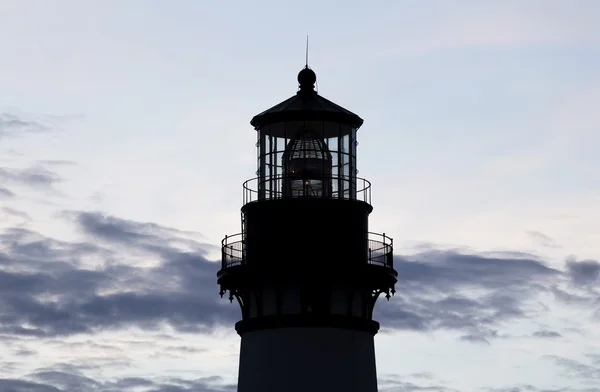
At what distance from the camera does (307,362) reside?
1905 inches

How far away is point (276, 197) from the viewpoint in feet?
164

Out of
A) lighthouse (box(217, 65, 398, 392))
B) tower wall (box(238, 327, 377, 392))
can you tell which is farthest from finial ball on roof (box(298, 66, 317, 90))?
tower wall (box(238, 327, 377, 392))

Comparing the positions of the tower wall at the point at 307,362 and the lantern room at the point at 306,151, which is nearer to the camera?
the tower wall at the point at 307,362

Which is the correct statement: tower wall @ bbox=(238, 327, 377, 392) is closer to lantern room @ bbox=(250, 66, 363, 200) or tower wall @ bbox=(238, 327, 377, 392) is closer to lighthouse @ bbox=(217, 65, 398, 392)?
lighthouse @ bbox=(217, 65, 398, 392)

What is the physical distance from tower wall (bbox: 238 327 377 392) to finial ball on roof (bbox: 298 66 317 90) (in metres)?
7.09

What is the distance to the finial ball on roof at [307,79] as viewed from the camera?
167ft

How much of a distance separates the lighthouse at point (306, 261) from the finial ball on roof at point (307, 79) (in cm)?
4

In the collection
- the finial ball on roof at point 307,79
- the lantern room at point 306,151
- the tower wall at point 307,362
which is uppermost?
the finial ball on roof at point 307,79

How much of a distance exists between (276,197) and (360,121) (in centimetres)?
332

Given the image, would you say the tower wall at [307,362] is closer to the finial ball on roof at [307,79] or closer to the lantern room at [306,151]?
the lantern room at [306,151]

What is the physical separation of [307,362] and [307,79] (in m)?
8.20

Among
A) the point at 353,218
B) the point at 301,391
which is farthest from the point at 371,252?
the point at 301,391

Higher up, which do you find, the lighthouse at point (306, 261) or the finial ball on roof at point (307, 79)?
the finial ball on roof at point (307, 79)

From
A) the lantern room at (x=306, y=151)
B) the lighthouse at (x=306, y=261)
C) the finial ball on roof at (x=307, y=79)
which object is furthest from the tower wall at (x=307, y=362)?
the finial ball on roof at (x=307, y=79)
